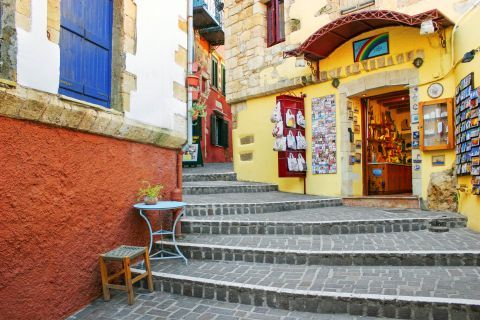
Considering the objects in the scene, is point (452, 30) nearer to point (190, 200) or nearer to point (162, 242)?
point (190, 200)

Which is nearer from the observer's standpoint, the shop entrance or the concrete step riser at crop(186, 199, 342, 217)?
the concrete step riser at crop(186, 199, 342, 217)

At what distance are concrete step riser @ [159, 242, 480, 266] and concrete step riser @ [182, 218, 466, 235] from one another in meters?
0.79

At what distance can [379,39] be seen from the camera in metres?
7.35

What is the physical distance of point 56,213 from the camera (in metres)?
3.31

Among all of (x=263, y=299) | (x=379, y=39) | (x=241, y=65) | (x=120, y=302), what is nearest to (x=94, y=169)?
(x=120, y=302)

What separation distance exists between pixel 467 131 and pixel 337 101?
293cm

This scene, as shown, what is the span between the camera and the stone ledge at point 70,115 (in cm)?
286

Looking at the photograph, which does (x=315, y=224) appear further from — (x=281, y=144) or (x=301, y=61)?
(x=301, y=61)

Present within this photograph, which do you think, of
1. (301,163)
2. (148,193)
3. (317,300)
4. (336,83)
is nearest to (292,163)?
(301,163)

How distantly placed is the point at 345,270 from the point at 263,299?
3.52 feet

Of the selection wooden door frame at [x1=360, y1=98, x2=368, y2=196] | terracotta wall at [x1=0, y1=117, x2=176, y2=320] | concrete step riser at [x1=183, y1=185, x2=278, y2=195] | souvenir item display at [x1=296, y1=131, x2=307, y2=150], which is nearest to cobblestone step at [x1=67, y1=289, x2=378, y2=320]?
terracotta wall at [x1=0, y1=117, x2=176, y2=320]

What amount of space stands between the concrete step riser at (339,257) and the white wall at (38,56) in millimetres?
2601

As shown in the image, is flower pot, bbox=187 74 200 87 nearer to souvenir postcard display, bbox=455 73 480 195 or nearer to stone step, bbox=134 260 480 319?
stone step, bbox=134 260 480 319

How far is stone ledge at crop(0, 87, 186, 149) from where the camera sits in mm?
2855
